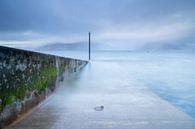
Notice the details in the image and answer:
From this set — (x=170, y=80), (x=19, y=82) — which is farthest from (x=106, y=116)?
(x=170, y=80)

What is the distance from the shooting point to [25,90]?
8.07ft

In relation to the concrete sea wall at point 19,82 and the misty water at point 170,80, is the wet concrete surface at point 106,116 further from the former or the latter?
the misty water at point 170,80

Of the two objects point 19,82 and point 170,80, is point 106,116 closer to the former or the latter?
point 19,82

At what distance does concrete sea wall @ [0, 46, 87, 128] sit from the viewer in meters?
1.96

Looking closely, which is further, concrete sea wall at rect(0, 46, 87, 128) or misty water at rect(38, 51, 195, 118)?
misty water at rect(38, 51, 195, 118)

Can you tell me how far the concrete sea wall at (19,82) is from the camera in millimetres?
1956

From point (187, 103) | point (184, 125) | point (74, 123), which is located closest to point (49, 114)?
point (74, 123)

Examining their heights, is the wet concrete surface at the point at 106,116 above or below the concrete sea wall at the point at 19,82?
below

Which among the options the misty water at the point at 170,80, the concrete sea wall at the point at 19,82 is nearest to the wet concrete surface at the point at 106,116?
the concrete sea wall at the point at 19,82

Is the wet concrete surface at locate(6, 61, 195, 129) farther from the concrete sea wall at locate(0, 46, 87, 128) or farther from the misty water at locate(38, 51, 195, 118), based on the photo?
the misty water at locate(38, 51, 195, 118)

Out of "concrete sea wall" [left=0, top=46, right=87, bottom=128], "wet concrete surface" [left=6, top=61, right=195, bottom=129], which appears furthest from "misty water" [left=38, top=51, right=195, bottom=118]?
"concrete sea wall" [left=0, top=46, right=87, bottom=128]

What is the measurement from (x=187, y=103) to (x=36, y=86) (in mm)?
3797

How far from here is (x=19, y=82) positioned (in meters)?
2.30

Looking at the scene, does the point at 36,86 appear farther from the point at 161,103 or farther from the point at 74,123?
the point at 161,103
